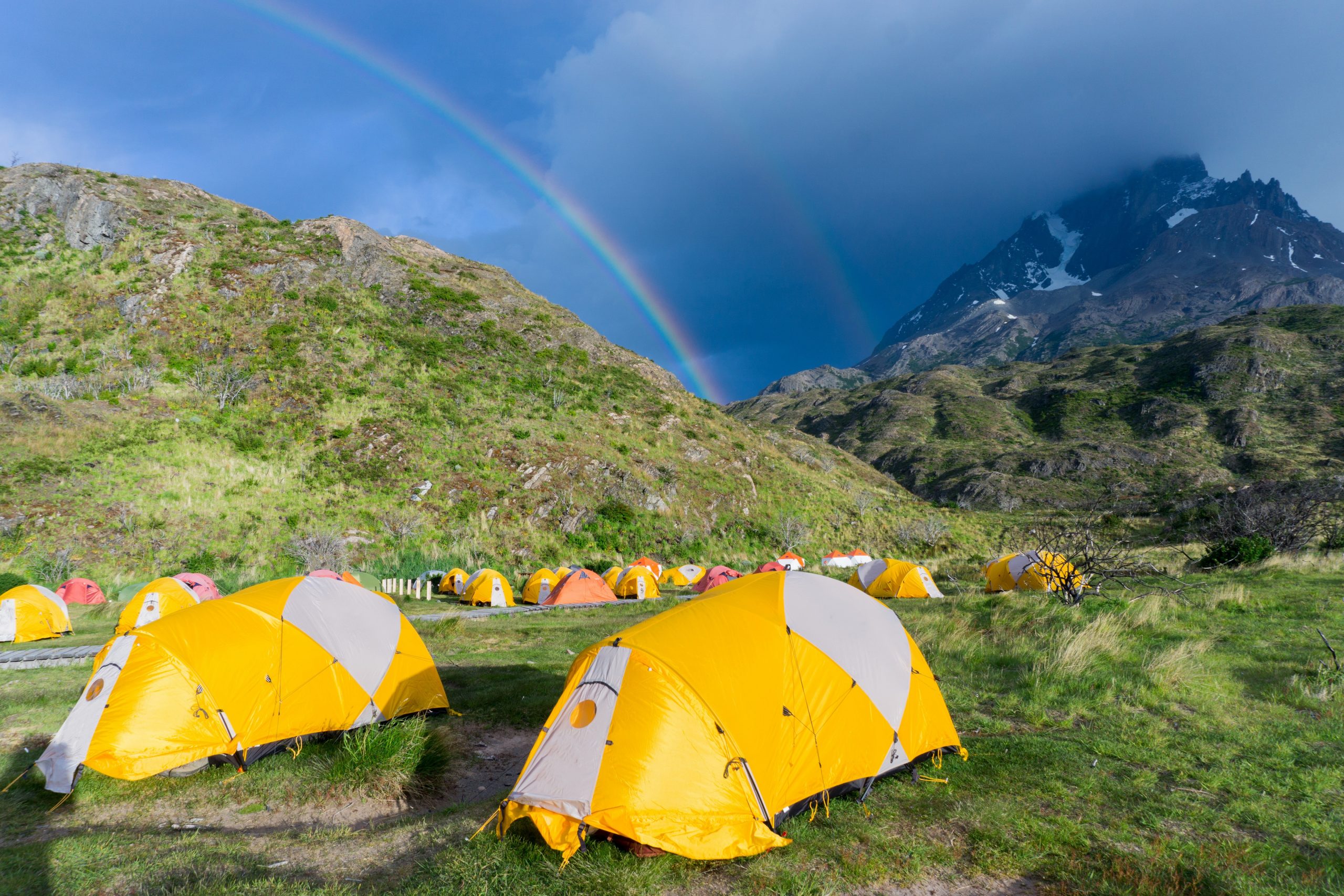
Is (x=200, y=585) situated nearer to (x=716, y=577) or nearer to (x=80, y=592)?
(x=80, y=592)

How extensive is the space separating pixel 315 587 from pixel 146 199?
66.9m

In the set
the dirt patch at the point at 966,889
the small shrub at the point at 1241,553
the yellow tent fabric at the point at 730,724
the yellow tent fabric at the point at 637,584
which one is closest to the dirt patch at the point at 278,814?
the yellow tent fabric at the point at 730,724

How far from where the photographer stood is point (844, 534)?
4569 cm

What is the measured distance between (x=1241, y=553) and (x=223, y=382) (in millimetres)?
54799

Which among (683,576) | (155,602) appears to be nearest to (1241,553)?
(683,576)

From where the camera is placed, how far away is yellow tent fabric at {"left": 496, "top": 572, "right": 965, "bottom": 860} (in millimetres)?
5281

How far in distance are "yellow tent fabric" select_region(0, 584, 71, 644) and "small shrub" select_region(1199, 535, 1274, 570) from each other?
37.3 metres

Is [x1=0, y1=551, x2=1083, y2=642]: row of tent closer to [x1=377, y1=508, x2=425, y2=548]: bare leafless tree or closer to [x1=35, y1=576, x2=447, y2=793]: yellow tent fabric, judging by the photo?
[x1=35, y1=576, x2=447, y2=793]: yellow tent fabric

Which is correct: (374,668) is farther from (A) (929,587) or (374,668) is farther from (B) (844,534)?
(B) (844,534)

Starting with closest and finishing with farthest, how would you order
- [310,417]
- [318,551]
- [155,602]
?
[155,602]
[318,551]
[310,417]

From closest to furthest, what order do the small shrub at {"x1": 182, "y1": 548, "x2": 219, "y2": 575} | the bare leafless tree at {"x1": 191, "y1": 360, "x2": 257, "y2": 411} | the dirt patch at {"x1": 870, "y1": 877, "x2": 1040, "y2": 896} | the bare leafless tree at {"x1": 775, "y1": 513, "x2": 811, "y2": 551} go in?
the dirt patch at {"x1": 870, "y1": 877, "x2": 1040, "y2": 896}
the small shrub at {"x1": 182, "y1": 548, "x2": 219, "y2": 575}
the bare leafless tree at {"x1": 191, "y1": 360, "x2": 257, "y2": 411}
the bare leafless tree at {"x1": 775, "y1": 513, "x2": 811, "y2": 551}

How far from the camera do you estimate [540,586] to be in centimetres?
2719

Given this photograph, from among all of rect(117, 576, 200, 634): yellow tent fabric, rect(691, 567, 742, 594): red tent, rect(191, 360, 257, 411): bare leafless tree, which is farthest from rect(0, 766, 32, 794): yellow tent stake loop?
rect(191, 360, 257, 411): bare leafless tree

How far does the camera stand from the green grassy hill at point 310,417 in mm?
30672
